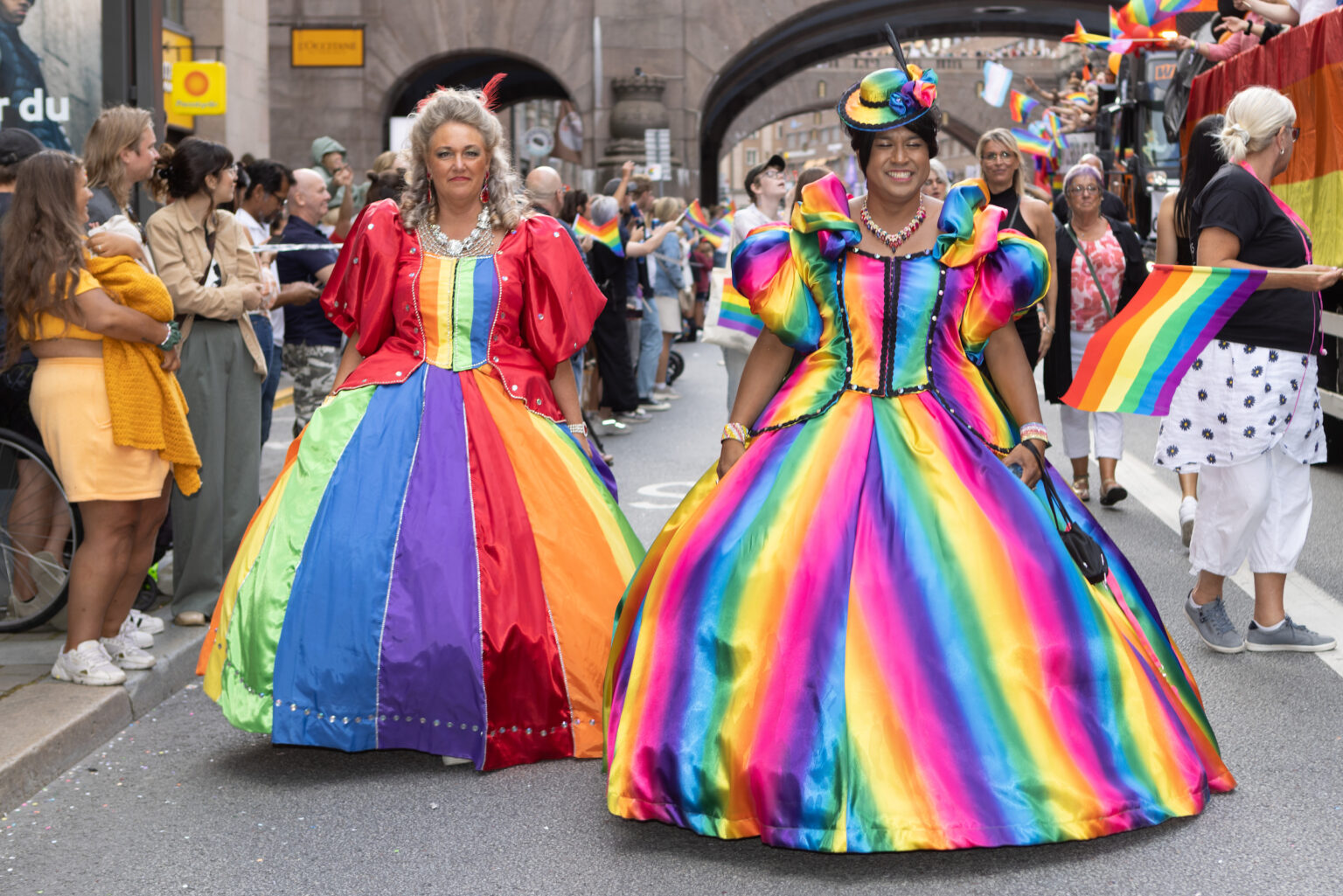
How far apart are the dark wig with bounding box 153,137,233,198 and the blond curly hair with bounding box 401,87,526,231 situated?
4.13ft

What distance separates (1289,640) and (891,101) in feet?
8.93

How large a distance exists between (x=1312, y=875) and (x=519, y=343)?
2757mm

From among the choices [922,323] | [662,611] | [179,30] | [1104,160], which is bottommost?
[662,611]

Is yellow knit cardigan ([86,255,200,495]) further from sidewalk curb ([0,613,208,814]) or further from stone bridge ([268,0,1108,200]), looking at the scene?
stone bridge ([268,0,1108,200])

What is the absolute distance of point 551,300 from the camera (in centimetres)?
519

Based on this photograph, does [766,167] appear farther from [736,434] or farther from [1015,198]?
[736,434]

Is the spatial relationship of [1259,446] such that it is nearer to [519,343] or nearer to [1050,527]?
[1050,527]

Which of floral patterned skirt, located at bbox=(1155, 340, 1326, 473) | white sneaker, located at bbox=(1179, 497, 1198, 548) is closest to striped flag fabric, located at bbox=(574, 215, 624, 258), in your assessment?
white sneaker, located at bbox=(1179, 497, 1198, 548)

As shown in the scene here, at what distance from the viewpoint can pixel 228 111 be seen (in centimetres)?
2038

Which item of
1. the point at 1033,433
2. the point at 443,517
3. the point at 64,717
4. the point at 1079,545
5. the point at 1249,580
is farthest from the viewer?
the point at 1249,580

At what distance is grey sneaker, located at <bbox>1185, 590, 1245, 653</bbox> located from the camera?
5867 millimetres

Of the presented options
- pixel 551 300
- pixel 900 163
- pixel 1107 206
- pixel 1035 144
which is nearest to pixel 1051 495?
pixel 900 163

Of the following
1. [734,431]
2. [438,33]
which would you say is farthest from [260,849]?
[438,33]

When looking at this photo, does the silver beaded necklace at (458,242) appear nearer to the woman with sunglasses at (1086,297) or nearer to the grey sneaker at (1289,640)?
the grey sneaker at (1289,640)
